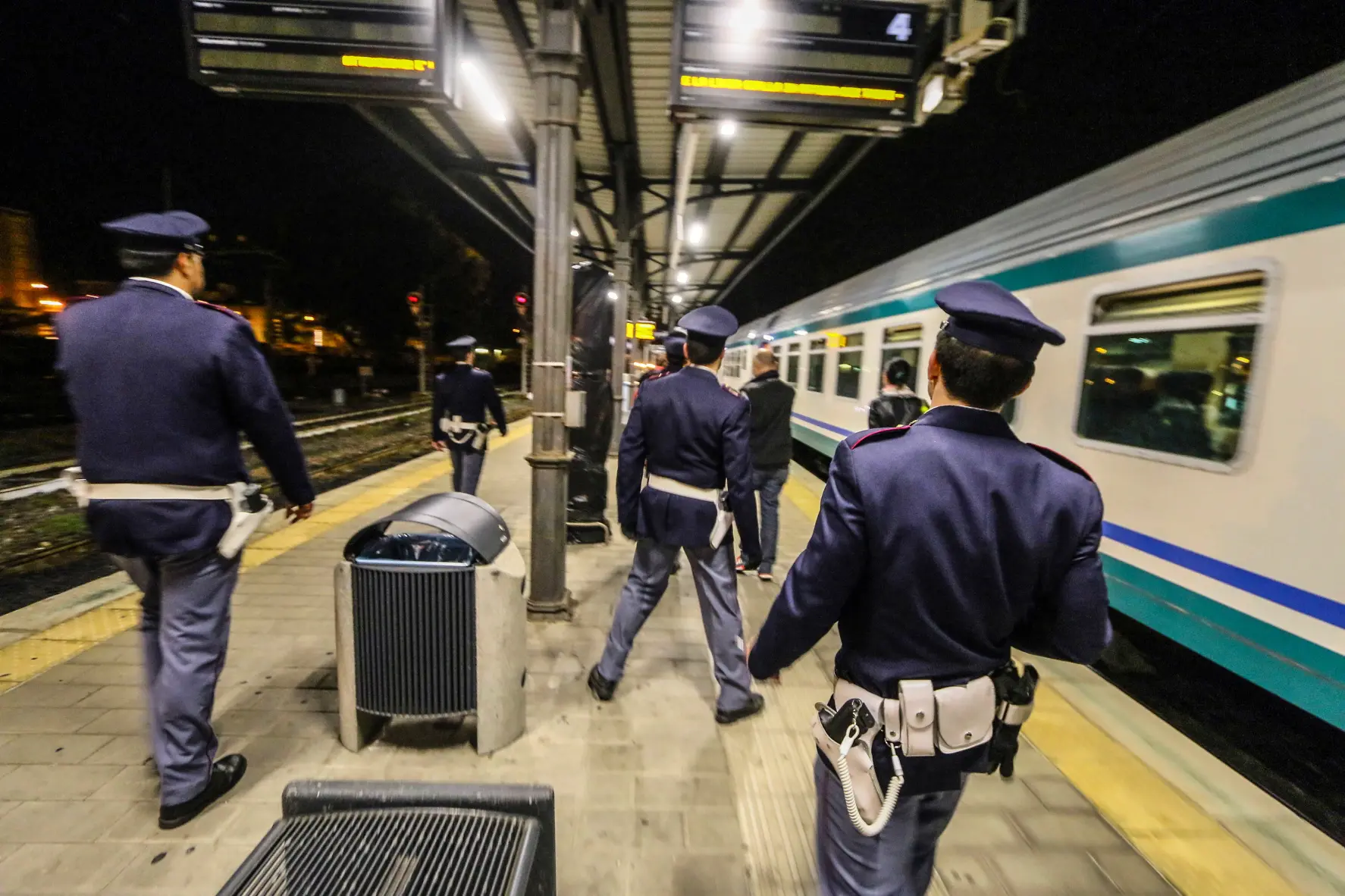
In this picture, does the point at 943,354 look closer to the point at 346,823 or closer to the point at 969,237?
the point at 346,823

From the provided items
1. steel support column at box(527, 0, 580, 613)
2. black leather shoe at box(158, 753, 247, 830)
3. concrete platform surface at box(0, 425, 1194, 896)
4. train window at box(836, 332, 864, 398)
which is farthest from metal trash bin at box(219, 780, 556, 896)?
train window at box(836, 332, 864, 398)

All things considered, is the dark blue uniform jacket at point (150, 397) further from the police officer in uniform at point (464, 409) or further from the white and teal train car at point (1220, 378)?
the white and teal train car at point (1220, 378)

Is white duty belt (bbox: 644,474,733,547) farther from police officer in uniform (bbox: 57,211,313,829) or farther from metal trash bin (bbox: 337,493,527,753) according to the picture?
police officer in uniform (bbox: 57,211,313,829)

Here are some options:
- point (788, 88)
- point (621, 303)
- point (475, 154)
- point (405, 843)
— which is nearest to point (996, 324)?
point (405, 843)

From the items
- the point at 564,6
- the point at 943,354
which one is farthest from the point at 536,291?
the point at 943,354

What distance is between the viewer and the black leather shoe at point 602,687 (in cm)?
330

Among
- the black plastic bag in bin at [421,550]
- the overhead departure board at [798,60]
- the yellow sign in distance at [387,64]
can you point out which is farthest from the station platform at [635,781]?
the yellow sign in distance at [387,64]

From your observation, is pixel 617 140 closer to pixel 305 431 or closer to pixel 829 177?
pixel 829 177

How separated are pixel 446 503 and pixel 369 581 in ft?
1.38

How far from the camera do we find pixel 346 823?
1361 millimetres

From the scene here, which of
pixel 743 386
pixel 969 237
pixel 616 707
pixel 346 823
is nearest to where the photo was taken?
pixel 346 823

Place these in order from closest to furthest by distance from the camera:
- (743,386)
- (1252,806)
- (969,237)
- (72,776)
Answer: (72,776) < (1252,806) < (743,386) < (969,237)

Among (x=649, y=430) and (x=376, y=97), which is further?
(x=376, y=97)

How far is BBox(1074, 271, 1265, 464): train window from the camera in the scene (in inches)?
131
